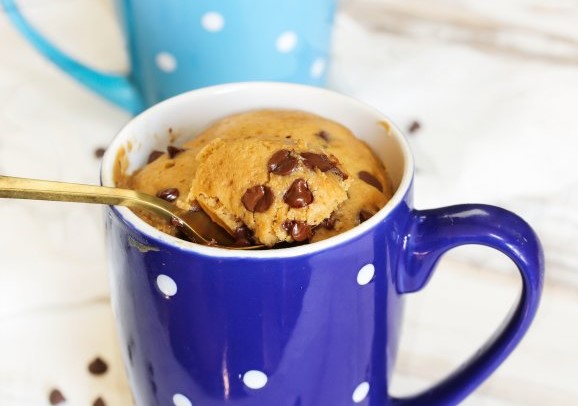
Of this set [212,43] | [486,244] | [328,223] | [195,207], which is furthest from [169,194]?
[212,43]

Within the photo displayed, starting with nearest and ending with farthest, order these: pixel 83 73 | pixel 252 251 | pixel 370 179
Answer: pixel 252 251 → pixel 370 179 → pixel 83 73

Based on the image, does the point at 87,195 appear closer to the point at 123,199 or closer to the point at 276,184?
the point at 123,199

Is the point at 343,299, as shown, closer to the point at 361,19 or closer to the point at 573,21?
the point at 361,19

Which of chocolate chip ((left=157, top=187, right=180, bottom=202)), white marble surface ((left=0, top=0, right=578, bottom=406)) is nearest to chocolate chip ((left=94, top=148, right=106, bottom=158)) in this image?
white marble surface ((left=0, top=0, right=578, bottom=406))

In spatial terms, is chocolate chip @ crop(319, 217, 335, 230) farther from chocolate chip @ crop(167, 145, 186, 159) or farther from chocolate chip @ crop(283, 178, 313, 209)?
chocolate chip @ crop(167, 145, 186, 159)

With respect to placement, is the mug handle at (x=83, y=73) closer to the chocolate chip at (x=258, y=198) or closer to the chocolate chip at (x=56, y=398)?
the chocolate chip at (x=56, y=398)
